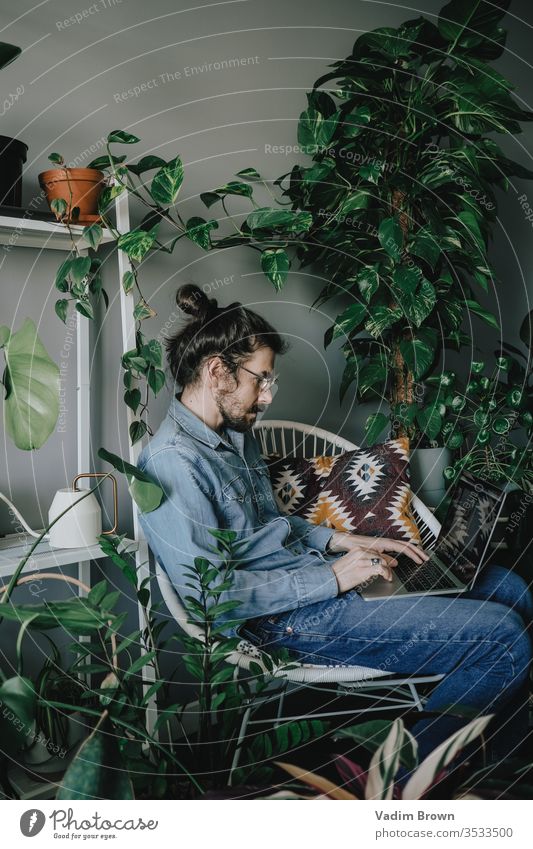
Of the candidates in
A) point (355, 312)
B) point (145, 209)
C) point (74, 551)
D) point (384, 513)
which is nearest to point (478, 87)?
point (355, 312)

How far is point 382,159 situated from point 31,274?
106 centimetres

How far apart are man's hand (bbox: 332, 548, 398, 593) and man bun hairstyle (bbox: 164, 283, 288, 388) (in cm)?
52

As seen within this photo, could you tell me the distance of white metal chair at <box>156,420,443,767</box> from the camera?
1.39m

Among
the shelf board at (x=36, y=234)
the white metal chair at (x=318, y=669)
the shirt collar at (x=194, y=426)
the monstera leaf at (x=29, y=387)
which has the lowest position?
the white metal chair at (x=318, y=669)

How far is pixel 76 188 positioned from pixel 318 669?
1.16 m

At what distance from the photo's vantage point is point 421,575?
5.31ft

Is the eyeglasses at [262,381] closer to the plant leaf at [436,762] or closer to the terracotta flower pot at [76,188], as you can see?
the terracotta flower pot at [76,188]

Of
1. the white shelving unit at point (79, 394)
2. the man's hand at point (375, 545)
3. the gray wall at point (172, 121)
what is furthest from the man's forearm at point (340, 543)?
the gray wall at point (172, 121)

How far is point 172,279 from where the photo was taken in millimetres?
1946

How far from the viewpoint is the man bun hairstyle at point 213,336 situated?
1.65m

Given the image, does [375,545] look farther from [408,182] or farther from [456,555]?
[408,182]

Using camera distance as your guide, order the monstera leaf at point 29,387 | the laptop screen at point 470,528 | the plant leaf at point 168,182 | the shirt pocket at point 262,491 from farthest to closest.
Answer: the shirt pocket at point 262,491
the laptop screen at point 470,528
the plant leaf at point 168,182
the monstera leaf at point 29,387

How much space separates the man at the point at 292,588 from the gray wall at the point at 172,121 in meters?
0.36

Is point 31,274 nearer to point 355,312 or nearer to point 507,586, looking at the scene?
point 355,312
